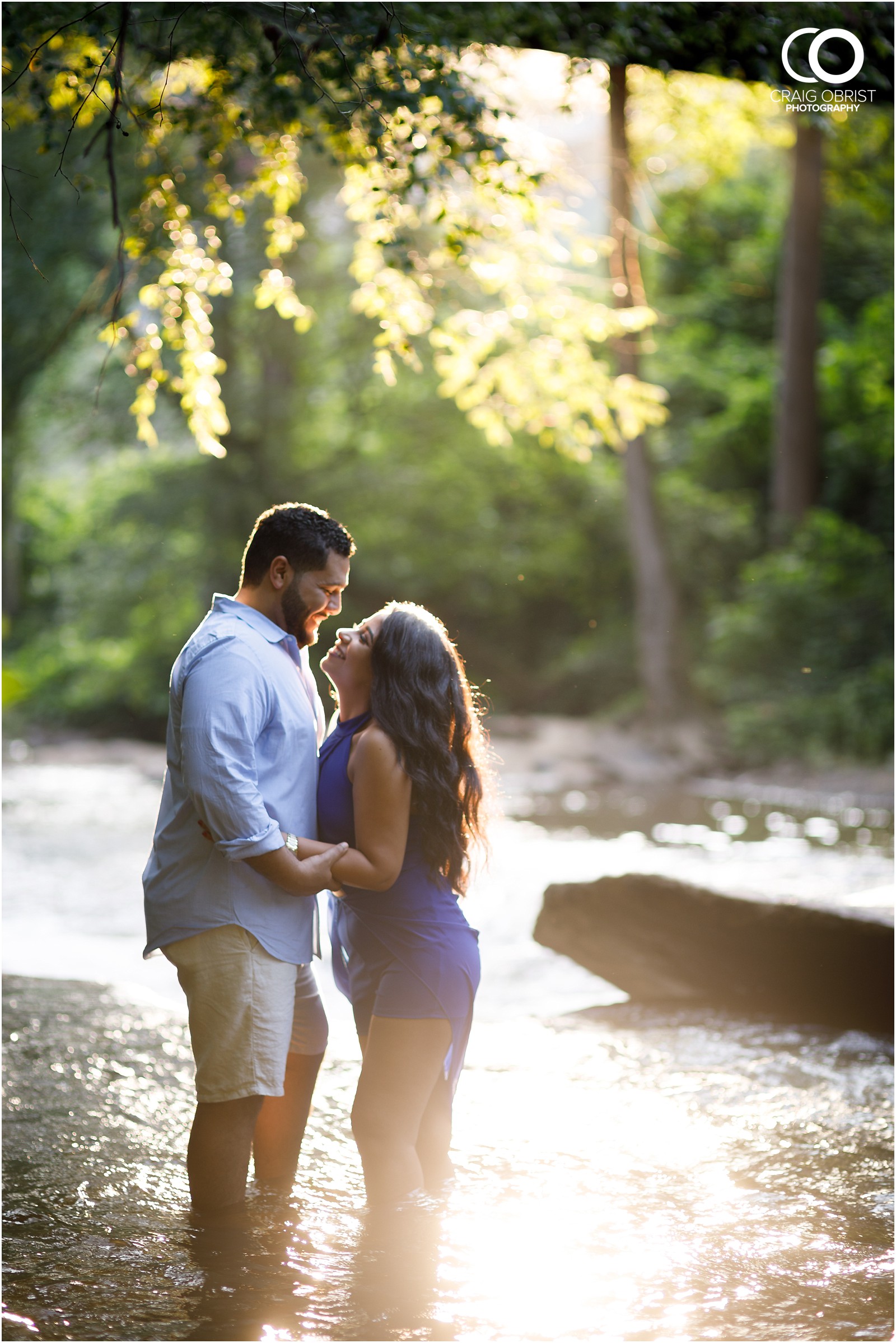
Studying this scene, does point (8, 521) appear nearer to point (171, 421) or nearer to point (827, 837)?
point (171, 421)

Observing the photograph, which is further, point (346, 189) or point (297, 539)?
point (346, 189)

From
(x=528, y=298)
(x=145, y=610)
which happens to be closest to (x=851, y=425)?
(x=145, y=610)

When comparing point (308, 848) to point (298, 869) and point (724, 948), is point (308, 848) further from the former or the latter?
point (724, 948)

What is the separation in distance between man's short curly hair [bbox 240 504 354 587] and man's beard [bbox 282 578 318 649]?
0.05 m

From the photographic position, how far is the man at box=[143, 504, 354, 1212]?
3.03 m

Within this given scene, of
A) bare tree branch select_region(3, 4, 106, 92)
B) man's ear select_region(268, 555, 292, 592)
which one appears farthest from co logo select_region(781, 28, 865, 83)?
man's ear select_region(268, 555, 292, 592)

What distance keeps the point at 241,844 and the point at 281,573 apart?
75 cm

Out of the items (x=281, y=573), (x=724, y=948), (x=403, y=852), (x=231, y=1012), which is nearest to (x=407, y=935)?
(x=403, y=852)

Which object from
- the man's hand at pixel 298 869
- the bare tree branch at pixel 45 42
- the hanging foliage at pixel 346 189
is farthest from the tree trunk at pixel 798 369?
the man's hand at pixel 298 869

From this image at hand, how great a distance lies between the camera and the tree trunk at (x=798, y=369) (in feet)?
53.6

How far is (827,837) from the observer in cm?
1086

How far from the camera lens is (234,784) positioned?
2.98m

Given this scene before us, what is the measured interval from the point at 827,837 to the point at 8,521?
51.9 feet

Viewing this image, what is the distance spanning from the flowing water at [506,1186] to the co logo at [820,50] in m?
3.43
